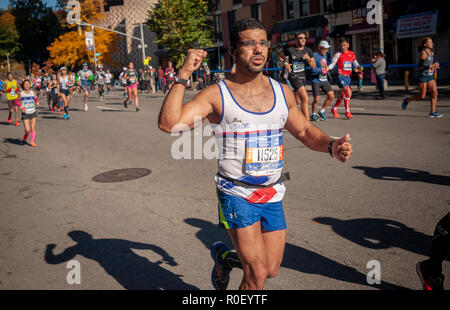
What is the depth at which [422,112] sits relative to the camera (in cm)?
1335

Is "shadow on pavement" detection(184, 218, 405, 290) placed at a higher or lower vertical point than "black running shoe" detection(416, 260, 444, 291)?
lower

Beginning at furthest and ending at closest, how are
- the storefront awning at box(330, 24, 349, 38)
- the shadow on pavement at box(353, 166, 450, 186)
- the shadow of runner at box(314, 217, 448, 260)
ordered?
the storefront awning at box(330, 24, 349, 38) → the shadow on pavement at box(353, 166, 450, 186) → the shadow of runner at box(314, 217, 448, 260)

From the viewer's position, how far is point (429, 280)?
11.0 ft

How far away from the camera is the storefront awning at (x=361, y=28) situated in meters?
30.4

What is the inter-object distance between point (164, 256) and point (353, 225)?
6.98 ft

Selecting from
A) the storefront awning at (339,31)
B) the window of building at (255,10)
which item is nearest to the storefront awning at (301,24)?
the storefront awning at (339,31)

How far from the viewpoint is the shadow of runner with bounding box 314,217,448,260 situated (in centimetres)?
441

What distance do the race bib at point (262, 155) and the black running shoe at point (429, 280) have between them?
1.39 metres

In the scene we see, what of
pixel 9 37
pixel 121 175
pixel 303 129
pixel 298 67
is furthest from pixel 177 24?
pixel 9 37

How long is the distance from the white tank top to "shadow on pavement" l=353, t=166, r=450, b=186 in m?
4.14

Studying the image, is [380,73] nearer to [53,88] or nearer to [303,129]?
[53,88]

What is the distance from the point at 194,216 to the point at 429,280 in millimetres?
3043

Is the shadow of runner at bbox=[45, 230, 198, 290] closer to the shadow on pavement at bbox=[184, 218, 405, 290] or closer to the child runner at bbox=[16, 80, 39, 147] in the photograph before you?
the shadow on pavement at bbox=[184, 218, 405, 290]

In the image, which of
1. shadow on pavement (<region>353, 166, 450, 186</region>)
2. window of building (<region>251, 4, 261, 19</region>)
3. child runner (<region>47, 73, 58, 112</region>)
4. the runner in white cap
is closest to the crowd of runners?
shadow on pavement (<region>353, 166, 450, 186</region>)
